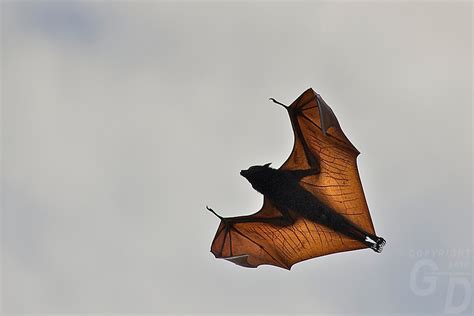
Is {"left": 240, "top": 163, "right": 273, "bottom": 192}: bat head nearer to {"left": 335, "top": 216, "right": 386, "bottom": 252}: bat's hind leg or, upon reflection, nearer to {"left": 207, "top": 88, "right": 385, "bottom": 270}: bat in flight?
{"left": 207, "top": 88, "right": 385, "bottom": 270}: bat in flight

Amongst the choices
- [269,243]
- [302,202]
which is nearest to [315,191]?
[302,202]

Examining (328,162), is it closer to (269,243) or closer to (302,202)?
(302,202)

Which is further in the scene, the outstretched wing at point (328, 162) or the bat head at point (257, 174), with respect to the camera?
the outstretched wing at point (328, 162)

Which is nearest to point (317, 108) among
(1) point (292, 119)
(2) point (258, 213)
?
(1) point (292, 119)

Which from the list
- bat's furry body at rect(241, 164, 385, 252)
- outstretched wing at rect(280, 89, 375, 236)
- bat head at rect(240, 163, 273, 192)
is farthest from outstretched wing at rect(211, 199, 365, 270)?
bat head at rect(240, 163, 273, 192)

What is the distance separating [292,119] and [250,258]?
16.5 feet

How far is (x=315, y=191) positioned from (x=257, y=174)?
7.56ft

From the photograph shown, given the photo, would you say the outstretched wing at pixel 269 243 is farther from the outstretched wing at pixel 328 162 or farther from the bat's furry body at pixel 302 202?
the outstretched wing at pixel 328 162

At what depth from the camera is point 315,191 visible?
78.6ft

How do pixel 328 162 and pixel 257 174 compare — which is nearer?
pixel 257 174

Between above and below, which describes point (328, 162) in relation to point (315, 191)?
above

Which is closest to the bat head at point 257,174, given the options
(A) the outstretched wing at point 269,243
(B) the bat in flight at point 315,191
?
(B) the bat in flight at point 315,191

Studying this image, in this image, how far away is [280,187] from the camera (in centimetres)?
2361

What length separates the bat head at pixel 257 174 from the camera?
22.6 meters
